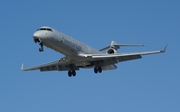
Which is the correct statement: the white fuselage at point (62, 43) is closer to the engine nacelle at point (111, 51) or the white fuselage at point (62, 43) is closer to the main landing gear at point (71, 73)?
the main landing gear at point (71, 73)

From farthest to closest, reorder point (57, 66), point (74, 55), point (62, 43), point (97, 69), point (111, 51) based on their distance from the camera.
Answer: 1. point (111, 51)
2. point (57, 66)
3. point (97, 69)
4. point (74, 55)
5. point (62, 43)

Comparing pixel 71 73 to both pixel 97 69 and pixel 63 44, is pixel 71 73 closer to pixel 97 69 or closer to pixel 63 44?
pixel 97 69

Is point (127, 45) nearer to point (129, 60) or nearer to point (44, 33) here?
point (129, 60)

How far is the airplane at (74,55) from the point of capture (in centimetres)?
5166

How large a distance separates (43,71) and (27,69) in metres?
2.08

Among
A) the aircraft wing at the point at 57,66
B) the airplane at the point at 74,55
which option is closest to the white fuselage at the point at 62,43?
the airplane at the point at 74,55

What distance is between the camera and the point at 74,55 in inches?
2141

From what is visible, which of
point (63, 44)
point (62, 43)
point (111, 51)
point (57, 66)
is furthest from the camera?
point (111, 51)

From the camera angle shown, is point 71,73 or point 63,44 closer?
point 63,44

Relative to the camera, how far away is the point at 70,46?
2101 inches

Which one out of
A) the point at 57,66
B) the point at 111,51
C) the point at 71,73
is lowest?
the point at 71,73

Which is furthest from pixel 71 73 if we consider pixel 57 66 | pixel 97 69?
pixel 97 69

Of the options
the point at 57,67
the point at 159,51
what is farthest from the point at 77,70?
the point at 159,51

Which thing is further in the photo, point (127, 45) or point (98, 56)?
point (127, 45)
